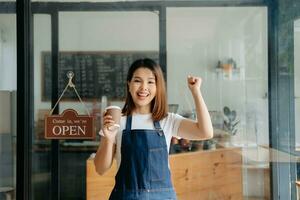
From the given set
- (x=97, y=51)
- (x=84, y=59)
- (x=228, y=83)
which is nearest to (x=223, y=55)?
(x=228, y=83)

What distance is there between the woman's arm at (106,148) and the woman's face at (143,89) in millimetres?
190

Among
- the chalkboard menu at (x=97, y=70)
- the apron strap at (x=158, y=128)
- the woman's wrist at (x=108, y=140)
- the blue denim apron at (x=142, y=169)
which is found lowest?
the blue denim apron at (x=142, y=169)

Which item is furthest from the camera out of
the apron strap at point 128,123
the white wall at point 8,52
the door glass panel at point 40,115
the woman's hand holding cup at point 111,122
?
the door glass panel at point 40,115

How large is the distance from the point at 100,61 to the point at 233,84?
3.85 feet

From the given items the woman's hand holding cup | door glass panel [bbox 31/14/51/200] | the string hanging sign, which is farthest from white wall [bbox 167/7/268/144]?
the woman's hand holding cup

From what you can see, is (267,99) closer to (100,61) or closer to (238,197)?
(238,197)

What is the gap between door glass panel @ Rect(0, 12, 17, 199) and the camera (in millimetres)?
2760

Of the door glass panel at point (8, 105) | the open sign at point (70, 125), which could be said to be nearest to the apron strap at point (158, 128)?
the open sign at point (70, 125)

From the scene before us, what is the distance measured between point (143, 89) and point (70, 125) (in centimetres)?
106

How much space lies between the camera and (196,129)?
1.64m

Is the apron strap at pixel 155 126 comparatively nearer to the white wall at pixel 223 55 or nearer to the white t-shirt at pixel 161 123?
the white t-shirt at pixel 161 123

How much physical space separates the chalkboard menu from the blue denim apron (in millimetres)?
1570

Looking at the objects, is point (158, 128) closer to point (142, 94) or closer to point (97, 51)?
point (142, 94)

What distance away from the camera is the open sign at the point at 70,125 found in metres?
2.63
